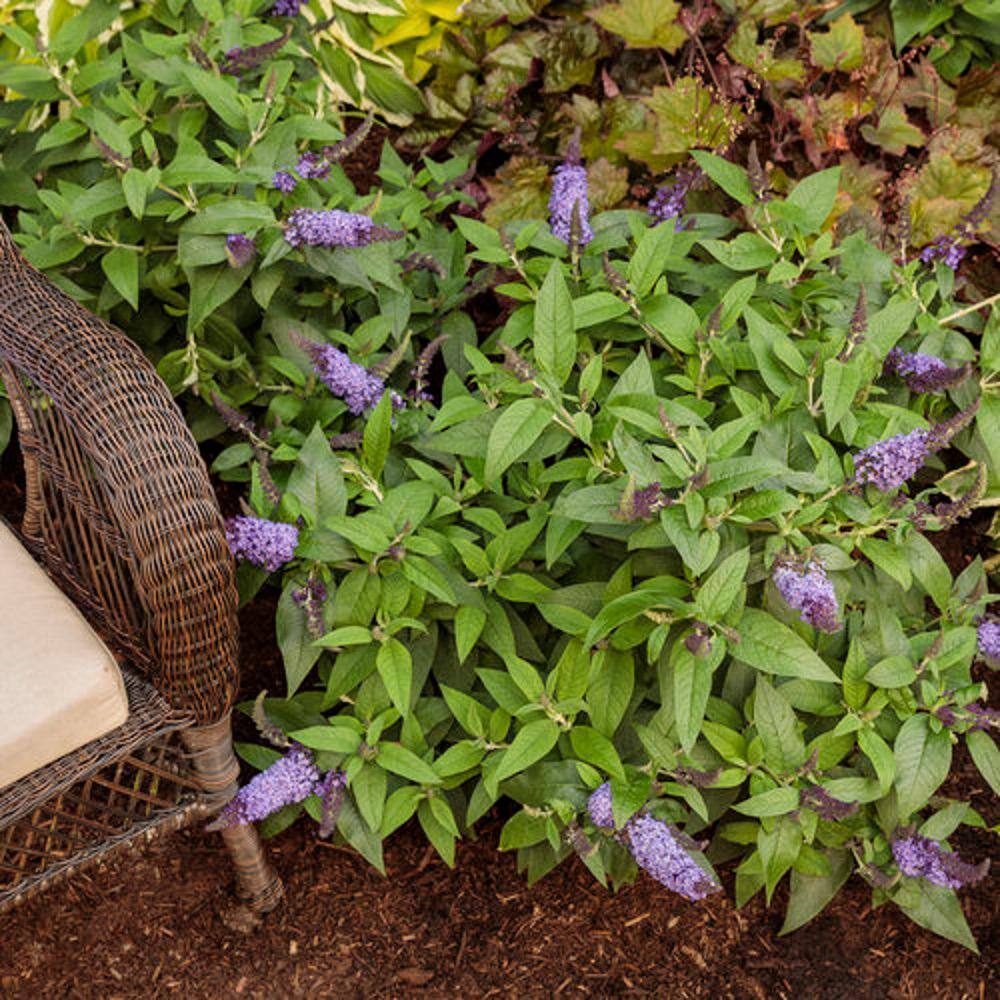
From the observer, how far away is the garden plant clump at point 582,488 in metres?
1.48

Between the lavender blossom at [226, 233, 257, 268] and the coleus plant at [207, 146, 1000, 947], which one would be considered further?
the lavender blossom at [226, 233, 257, 268]

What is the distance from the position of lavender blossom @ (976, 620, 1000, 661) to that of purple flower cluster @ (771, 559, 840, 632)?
0.29m

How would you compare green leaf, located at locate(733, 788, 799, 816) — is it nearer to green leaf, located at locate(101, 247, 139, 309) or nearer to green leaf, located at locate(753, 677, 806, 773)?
green leaf, located at locate(753, 677, 806, 773)

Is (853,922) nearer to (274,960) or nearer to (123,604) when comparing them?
(274,960)

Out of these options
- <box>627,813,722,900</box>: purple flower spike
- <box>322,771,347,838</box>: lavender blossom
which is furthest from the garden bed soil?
<box>627,813,722,900</box>: purple flower spike

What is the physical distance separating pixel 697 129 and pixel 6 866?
165 cm

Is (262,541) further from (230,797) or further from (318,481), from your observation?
(230,797)

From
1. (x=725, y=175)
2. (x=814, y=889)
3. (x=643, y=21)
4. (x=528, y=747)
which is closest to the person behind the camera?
(x=528, y=747)

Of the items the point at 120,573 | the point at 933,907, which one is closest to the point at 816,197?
the point at 933,907

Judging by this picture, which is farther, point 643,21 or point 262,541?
point 643,21

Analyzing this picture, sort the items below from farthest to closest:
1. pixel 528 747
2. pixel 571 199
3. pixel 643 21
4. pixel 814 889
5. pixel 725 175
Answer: pixel 643 21
pixel 725 175
pixel 571 199
pixel 814 889
pixel 528 747

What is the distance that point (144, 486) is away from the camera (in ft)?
4.25

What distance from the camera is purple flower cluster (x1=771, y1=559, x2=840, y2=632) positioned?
1.31 metres

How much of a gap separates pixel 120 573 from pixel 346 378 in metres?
A: 0.44
